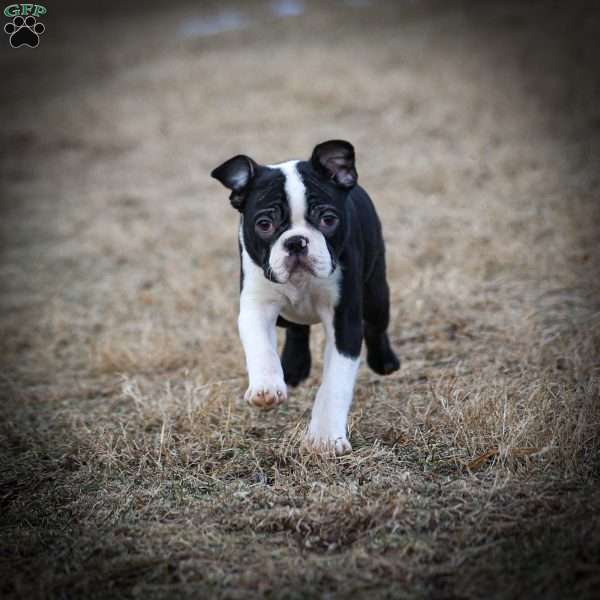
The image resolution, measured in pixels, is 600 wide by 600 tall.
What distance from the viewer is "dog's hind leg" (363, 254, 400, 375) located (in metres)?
4.97

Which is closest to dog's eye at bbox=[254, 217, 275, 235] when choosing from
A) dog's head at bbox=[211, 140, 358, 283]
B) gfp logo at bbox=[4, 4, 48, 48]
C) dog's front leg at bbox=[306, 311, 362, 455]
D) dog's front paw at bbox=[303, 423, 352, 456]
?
dog's head at bbox=[211, 140, 358, 283]

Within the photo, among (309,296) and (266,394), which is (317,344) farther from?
(266,394)

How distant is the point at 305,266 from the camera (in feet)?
12.9

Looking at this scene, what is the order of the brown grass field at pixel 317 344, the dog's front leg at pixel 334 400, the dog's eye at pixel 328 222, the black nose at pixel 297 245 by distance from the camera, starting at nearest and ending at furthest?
1. the brown grass field at pixel 317 344
2. the black nose at pixel 297 245
3. the dog's eye at pixel 328 222
4. the dog's front leg at pixel 334 400

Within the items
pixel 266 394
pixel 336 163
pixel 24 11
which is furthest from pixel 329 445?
pixel 24 11

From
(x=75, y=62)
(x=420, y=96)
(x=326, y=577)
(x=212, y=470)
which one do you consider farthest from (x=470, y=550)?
(x=75, y=62)

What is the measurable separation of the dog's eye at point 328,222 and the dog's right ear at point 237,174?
17.5 inches

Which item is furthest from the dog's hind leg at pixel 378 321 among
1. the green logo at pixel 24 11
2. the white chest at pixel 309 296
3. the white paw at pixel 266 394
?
the green logo at pixel 24 11

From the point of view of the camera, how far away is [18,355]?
22.4 feet

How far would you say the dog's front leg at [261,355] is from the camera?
13.0 feet

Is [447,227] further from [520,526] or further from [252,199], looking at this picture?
[520,526]

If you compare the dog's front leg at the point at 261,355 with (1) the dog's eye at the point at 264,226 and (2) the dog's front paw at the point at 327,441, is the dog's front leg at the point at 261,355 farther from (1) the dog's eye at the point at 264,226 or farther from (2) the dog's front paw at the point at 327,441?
(1) the dog's eye at the point at 264,226

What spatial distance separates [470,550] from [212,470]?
4.83 feet

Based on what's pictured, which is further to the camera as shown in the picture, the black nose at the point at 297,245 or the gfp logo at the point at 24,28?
the gfp logo at the point at 24,28
